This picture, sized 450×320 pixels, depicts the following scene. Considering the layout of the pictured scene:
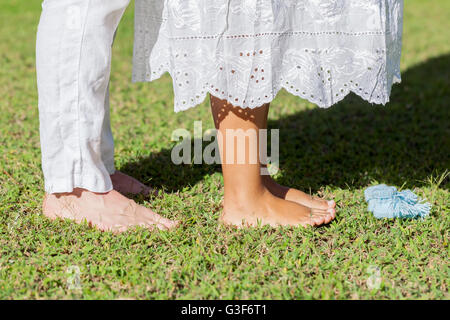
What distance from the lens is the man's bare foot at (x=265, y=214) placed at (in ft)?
6.27

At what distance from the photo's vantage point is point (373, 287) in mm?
1567

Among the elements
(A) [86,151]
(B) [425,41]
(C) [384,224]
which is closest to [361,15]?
(C) [384,224]

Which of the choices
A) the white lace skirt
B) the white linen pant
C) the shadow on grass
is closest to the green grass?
the shadow on grass

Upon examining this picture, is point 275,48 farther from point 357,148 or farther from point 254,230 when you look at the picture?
point 357,148

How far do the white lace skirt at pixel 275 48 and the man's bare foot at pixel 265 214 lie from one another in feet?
1.36

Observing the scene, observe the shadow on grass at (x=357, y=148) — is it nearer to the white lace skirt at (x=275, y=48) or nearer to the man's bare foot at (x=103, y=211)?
the man's bare foot at (x=103, y=211)

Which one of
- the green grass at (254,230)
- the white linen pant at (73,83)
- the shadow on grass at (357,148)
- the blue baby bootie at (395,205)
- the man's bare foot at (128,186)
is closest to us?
the green grass at (254,230)

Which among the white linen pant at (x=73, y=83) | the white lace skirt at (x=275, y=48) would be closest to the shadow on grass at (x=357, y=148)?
the white linen pant at (x=73, y=83)

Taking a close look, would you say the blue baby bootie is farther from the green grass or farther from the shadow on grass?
the shadow on grass

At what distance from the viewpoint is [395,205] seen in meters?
2.00

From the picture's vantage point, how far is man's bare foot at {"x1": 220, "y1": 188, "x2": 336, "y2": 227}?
1911 mm

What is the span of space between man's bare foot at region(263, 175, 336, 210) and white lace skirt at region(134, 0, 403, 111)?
0.51 m

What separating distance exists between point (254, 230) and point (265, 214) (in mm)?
77

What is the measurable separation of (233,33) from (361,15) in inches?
16.3
